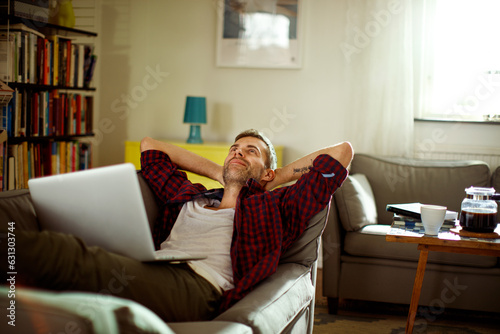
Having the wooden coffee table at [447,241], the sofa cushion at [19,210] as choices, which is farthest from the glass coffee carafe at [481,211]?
the sofa cushion at [19,210]

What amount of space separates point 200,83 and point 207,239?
2498mm

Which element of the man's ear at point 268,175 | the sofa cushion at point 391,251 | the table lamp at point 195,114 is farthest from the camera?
the table lamp at point 195,114

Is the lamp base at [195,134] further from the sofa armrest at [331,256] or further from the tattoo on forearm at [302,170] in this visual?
the tattoo on forearm at [302,170]

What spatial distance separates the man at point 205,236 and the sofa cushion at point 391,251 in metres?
0.84

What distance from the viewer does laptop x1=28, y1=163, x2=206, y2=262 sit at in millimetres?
1252

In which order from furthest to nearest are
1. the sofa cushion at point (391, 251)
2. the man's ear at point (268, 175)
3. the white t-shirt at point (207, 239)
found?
the sofa cushion at point (391, 251) → the man's ear at point (268, 175) → the white t-shirt at point (207, 239)

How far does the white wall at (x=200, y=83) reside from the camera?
3.87 metres

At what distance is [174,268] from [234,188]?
0.55m

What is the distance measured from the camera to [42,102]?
3256mm

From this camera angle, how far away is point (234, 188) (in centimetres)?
198

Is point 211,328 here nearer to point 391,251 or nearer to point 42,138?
point 391,251

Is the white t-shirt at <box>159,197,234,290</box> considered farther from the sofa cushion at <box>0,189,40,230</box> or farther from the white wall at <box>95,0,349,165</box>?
the white wall at <box>95,0,349,165</box>

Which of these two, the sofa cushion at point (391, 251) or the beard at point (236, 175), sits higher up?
the beard at point (236, 175)

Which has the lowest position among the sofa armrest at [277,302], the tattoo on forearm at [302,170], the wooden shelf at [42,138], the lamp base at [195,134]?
the sofa armrest at [277,302]
